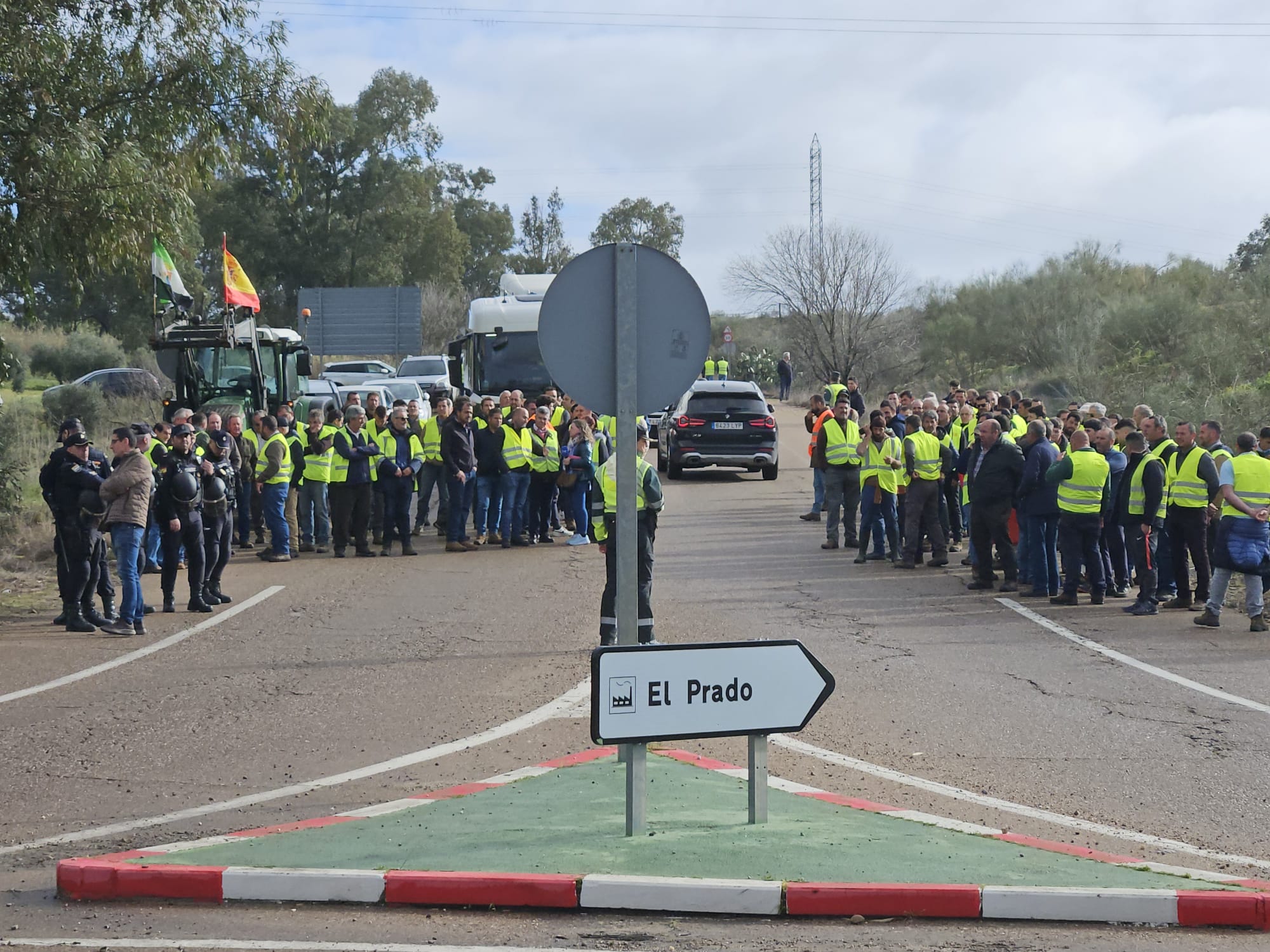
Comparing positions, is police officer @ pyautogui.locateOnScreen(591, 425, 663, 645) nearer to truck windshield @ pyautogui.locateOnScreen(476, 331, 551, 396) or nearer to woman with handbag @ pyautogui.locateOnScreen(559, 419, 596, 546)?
woman with handbag @ pyautogui.locateOnScreen(559, 419, 596, 546)

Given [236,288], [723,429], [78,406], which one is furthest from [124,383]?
[723,429]

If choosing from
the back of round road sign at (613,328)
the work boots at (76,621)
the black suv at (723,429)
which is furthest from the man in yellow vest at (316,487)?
the back of round road sign at (613,328)

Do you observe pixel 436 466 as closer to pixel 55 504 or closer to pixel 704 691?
pixel 55 504

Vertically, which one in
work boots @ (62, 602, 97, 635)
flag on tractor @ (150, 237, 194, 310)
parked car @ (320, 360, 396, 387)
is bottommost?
work boots @ (62, 602, 97, 635)

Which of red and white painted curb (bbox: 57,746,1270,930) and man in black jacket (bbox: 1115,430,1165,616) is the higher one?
man in black jacket (bbox: 1115,430,1165,616)

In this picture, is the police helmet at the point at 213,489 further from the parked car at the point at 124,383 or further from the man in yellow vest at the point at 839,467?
the parked car at the point at 124,383

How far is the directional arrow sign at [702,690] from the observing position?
20.3 feet

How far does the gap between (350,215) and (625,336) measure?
6048 centimetres

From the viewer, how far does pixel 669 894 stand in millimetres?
5871

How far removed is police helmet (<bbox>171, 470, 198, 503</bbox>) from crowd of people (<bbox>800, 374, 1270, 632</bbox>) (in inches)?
325

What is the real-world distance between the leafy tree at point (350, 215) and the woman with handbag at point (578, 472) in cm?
4466

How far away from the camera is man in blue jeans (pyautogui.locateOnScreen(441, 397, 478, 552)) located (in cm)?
1889

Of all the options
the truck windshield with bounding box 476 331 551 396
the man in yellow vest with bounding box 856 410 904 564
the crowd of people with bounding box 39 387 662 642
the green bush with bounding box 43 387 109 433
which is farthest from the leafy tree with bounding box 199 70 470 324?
the man in yellow vest with bounding box 856 410 904 564

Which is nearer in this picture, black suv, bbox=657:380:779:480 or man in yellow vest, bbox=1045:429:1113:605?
man in yellow vest, bbox=1045:429:1113:605
